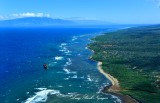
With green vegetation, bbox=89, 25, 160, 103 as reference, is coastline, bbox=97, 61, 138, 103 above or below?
below

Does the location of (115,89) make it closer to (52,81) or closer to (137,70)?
(52,81)

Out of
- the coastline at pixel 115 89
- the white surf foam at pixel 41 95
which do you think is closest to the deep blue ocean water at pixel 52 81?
the white surf foam at pixel 41 95

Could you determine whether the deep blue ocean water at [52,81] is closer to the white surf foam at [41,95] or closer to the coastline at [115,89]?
the white surf foam at [41,95]

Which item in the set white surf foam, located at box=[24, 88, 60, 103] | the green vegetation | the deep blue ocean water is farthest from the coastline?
white surf foam, located at box=[24, 88, 60, 103]

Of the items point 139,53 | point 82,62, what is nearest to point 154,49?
point 139,53

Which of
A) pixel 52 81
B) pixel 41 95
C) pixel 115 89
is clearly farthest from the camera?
pixel 52 81

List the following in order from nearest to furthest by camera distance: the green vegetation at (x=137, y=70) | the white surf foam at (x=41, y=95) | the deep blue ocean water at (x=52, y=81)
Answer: the white surf foam at (x=41, y=95)
the deep blue ocean water at (x=52, y=81)
the green vegetation at (x=137, y=70)

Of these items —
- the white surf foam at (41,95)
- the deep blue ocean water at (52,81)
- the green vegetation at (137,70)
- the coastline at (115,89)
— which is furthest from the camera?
the green vegetation at (137,70)

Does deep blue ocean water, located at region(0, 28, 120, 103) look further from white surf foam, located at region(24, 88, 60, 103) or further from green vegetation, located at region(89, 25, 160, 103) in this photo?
green vegetation, located at region(89, 25, 160, 103)

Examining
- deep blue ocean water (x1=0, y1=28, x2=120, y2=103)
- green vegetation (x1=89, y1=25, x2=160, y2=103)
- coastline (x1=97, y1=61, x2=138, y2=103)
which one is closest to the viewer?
coastline (x1=97, y1=61, x2=138, y2=103)

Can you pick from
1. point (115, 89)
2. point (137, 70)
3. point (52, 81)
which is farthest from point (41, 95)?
point (137, 70)

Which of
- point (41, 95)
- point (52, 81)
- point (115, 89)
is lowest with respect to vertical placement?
point (115, 89)
